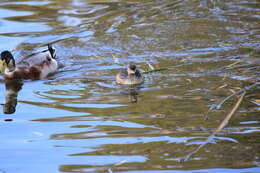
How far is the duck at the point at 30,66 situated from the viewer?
995 centimetres

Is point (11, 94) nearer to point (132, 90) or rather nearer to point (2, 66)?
point (2, 66)

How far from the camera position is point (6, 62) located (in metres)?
9.88

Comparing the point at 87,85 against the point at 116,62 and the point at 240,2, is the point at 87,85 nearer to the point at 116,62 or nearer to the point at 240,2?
the point at 116,62

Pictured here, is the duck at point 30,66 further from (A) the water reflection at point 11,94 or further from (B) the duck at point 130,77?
(B) the duck at point 130,77

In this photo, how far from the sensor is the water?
597 centimetres

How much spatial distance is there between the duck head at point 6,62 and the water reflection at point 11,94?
0.24 metres

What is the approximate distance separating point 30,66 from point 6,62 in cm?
53

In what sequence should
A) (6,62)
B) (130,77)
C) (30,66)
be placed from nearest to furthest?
1. (130,77)
2. (6,62)
3. (30,66)

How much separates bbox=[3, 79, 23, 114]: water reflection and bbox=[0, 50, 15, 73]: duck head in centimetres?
24

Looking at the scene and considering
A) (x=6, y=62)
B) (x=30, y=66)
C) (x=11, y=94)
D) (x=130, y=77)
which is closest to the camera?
(x=130, y=77)

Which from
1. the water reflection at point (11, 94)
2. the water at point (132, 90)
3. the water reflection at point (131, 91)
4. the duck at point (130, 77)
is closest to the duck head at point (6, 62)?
the water reflection at point (11, 94)

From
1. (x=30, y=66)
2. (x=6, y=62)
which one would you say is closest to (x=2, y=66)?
(x=6, y=62)

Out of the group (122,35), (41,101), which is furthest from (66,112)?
(122,35)

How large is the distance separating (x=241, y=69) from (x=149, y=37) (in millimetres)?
2785
